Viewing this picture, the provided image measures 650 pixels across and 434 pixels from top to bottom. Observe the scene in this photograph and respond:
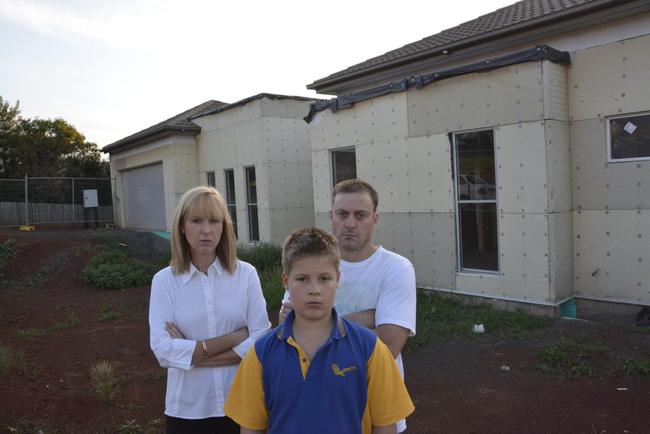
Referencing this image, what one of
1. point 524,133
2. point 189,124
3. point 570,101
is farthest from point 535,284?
point 189,124

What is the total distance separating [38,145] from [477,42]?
25.2 metres

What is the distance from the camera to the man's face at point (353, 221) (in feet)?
8.06

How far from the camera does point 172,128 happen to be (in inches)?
642

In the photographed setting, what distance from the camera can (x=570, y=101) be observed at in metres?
7.97

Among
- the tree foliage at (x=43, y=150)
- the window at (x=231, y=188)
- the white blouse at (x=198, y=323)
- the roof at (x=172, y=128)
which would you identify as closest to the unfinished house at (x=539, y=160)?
the white blouse at (x=198, y=323)

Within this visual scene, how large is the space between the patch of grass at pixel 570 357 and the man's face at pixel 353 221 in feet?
13.5

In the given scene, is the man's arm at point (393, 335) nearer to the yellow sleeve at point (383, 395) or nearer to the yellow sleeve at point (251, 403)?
the yellow sleeve at point (383, 395)

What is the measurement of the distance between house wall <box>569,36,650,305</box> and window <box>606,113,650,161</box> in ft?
0.31

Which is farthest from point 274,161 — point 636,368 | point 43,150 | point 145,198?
A: point 43,150

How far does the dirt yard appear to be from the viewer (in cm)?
461

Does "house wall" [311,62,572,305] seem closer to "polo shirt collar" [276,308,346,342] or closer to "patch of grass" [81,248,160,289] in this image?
"patch of grass" [81,248,160,289]

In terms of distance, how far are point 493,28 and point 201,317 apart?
7901 millimetres

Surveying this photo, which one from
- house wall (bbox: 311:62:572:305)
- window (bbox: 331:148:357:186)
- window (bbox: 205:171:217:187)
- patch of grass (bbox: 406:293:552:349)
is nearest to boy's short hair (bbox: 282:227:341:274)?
patch of grass (bbox: 406:293:552:349)

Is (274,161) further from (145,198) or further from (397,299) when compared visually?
(397,299)
